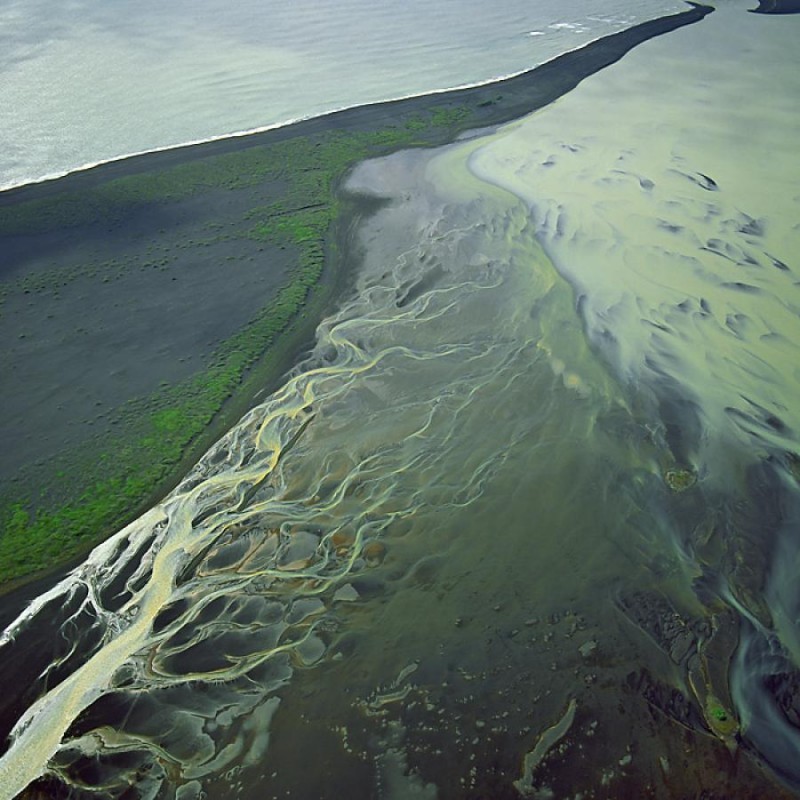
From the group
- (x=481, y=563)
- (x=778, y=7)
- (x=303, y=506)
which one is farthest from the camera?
(x=778, y=7)

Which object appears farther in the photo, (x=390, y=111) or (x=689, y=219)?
(x=390, y=111)

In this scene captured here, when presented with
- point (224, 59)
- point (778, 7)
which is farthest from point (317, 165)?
point (778, 7)

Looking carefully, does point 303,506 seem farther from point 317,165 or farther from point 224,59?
point 224,59

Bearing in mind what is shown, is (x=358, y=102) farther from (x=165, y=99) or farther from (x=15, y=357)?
(x=15, y=357)

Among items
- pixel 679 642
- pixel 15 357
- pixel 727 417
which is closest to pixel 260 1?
pixel 15 357

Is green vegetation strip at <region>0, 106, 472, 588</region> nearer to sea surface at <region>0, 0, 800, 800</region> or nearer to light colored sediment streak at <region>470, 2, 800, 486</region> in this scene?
sea surface at <region>0, 0, 800, 800</region>

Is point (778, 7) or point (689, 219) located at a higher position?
point (778, 7)
